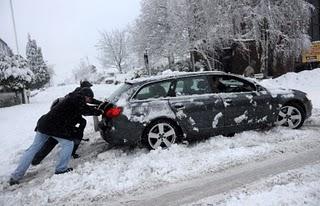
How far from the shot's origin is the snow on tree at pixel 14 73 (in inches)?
907

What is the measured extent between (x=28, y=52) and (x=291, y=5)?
178 feet

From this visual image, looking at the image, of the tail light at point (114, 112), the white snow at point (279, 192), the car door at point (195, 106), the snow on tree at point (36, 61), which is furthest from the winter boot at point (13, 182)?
the snow on tree at point (36, 61)

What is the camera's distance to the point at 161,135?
6863 mm

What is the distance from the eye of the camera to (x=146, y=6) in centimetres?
3656

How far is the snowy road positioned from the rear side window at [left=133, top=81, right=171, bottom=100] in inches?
79.4

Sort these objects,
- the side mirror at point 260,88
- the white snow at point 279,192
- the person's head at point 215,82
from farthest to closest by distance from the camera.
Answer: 1. the side mirror at point 260,88
2. the person's head at point 215,82
3. the white snow at point 279,192

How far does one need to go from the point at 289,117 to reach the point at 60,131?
4.73 m

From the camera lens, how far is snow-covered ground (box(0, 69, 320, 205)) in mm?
5070

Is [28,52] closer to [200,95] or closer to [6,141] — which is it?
[6,141]

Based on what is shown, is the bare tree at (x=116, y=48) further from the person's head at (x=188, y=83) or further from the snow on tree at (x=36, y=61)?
the person's head at (x=188, y=83)

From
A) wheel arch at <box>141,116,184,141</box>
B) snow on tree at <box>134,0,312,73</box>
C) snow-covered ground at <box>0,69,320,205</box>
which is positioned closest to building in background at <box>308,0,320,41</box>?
snow on tree at <box>134,0,312,73</box>

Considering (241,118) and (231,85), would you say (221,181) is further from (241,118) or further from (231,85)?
(231,85)

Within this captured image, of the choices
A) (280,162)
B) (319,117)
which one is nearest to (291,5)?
(319,117)

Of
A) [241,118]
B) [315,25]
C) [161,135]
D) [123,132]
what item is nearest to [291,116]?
[241,118]
